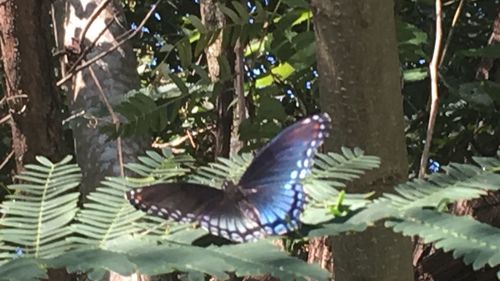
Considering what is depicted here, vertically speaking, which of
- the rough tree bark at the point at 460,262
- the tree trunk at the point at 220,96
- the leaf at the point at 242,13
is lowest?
the rough tree bark at the point at 460,262

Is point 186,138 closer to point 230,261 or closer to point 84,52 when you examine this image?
point 84,52

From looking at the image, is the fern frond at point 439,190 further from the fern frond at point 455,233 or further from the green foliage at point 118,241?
the green foliage at point 118,241

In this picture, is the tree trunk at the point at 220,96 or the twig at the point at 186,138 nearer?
→ the tree trunk at the point at 220,96

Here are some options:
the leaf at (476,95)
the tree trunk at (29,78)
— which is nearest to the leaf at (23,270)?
the tree trunk at (29,78)

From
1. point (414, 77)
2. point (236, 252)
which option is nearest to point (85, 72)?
point (414, 77)

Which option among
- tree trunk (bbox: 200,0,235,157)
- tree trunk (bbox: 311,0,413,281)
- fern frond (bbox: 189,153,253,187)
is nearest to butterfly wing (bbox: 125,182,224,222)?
fern frond (bbox: 189,153,253,187)

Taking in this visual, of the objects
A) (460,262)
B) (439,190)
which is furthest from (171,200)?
(460,262)

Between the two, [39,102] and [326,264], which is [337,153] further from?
[39,102]
